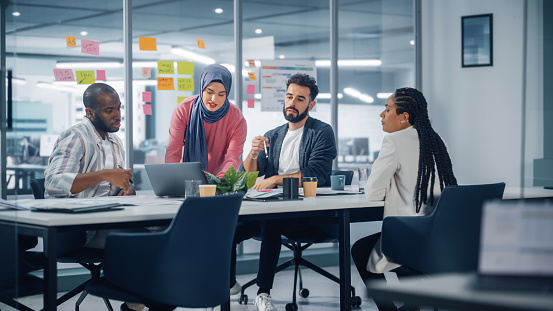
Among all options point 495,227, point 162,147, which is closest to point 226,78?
point 162,147

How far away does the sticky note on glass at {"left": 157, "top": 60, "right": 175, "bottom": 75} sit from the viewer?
15.6 ft

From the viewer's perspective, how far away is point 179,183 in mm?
3039

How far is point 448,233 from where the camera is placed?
266cm

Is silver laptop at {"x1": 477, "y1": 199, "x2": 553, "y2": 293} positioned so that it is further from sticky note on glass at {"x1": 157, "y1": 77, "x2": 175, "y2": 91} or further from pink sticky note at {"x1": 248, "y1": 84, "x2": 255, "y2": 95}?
pink sticky note at {"x1": 248, "y1": 84, "x2": 255, "y2": 95}

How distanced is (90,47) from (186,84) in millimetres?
777

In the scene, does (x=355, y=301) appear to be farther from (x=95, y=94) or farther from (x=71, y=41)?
(x=71, y=41)

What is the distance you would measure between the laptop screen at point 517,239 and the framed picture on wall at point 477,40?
450cm

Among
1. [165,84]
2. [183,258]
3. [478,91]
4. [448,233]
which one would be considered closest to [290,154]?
[165,84]

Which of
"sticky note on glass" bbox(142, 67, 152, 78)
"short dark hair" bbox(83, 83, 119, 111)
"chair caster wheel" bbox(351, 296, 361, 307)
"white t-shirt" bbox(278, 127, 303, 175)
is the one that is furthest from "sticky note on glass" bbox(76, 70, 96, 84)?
"chair caster wheel" bbox(351, 296, 361, 307)

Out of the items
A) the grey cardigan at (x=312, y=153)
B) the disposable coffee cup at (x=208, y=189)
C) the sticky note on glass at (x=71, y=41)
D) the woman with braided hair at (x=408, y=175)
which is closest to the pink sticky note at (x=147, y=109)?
the sticky note on glass at (x=71, y=41)

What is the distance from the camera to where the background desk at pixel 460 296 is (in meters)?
1.04

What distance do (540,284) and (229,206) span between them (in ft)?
4.15

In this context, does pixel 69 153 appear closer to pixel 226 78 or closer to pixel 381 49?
pixel 226 78

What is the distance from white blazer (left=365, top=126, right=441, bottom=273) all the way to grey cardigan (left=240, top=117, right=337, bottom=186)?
95 centimetres
